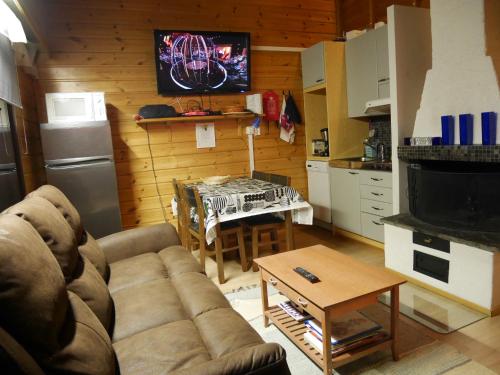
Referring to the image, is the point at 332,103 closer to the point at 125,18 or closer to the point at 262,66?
the point at 262,66

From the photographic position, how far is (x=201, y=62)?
429 centimetres

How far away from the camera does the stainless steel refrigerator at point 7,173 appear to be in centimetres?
231

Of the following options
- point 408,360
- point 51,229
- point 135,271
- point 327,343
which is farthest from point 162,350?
point 408,360

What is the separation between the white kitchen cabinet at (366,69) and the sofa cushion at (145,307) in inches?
119

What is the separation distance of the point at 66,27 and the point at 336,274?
3780 millimetres

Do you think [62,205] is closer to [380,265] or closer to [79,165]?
[79,165]

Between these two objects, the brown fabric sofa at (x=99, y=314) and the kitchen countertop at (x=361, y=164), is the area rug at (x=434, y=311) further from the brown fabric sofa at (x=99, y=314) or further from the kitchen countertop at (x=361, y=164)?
the brown fabric sofa at (x=99, y=314)

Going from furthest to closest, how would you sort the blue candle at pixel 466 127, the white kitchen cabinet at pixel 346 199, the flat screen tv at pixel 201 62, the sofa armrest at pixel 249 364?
the flat screen tv at pixel 201 62 → the white kitchen cabinet at pixel 346 199 → the blue candle at pixel 466 127 → the sofa armrest at pixel 249 364

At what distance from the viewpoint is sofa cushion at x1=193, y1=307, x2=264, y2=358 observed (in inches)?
52.9

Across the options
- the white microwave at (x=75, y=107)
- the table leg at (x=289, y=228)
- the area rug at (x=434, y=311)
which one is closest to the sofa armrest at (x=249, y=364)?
the area rug at (x=434, y=311)

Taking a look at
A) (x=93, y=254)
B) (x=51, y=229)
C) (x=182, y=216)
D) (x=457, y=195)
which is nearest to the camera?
(x=51, y=229)

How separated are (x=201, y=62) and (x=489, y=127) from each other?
3068 mm

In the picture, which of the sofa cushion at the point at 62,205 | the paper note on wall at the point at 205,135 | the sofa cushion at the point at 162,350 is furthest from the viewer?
the paper note on wall at the point at 205,135

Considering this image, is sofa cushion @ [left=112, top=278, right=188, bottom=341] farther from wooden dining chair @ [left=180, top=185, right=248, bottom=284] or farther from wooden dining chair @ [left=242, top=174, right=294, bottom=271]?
wooden dining chair @ [left=242, top=174, right=294, bottom=271]
